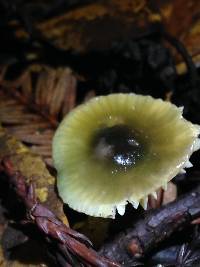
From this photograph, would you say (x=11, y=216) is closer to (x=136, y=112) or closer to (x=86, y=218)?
(x=86, y=218)

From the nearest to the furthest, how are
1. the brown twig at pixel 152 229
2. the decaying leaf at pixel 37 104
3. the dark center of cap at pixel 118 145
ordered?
1. the brown twig at pixel 152 229
2. the dark center of cap at pixel 118 145
3. the decaying leaf at pixel 37 104

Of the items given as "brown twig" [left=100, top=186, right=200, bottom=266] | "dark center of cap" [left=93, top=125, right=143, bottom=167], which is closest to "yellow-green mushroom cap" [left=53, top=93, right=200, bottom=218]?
"dark center of cap" [left=93, top=125, right=143, bottom=167]

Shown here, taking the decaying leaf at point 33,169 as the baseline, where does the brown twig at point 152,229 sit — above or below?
above

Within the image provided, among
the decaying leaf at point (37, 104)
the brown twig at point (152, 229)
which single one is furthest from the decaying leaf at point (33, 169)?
the brown twig at point (152, 229)

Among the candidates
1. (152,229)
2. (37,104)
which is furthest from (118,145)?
Answer: (37,104)

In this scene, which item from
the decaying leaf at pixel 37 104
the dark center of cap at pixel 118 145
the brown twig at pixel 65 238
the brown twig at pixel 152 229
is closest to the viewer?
the brown twig at pixel 65 238

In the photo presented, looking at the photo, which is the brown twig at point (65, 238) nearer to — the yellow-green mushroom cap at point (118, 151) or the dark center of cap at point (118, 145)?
the yellow-green mushroom cap at point (118, 151)

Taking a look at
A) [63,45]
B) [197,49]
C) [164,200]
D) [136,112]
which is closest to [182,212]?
[164,200]
